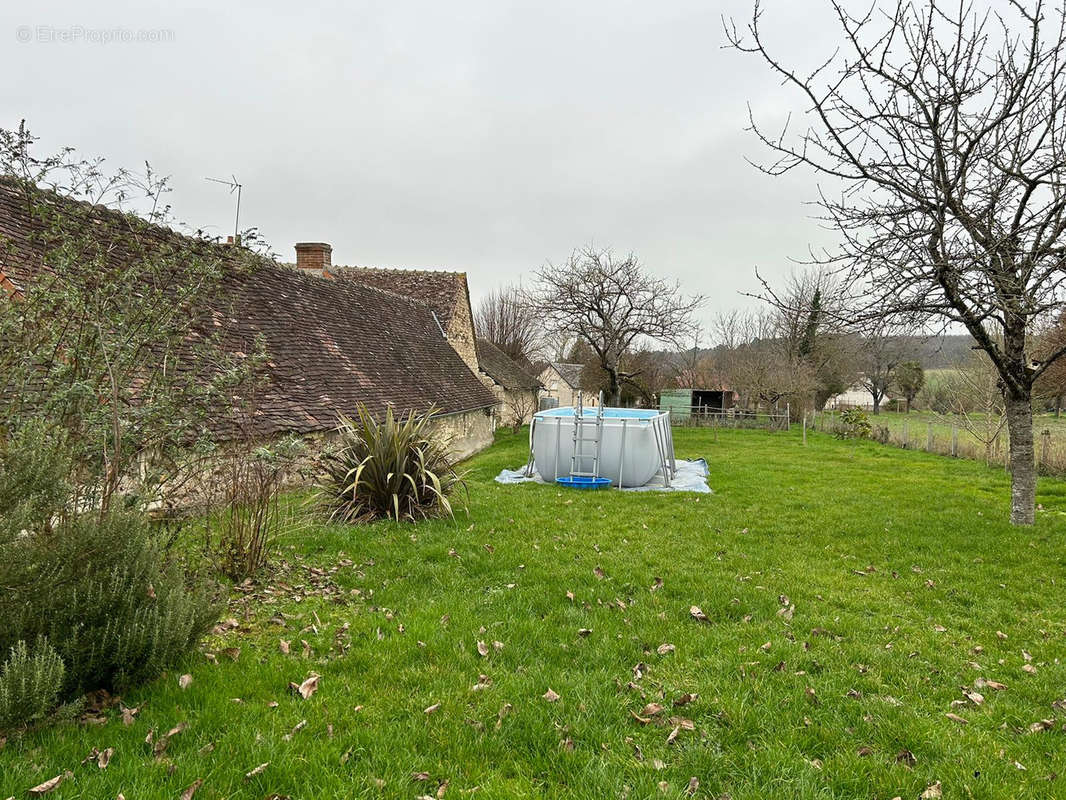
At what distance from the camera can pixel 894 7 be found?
5.83 metres

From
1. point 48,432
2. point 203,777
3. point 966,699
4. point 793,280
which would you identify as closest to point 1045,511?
→ point 966,699

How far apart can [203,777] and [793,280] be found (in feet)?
130

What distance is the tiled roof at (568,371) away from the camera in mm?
51375

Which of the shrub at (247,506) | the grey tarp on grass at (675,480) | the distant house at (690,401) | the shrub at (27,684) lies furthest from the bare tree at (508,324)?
the shrub at (27,684)

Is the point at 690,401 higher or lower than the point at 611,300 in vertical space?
lower

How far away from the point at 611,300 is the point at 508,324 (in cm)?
2308

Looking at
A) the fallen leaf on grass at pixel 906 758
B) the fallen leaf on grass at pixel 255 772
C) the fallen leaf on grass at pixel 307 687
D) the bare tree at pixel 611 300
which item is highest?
the bare tree at pixel 611 300

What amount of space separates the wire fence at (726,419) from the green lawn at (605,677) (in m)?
21.2

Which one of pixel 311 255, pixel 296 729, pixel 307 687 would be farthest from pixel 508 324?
pixel 296 729

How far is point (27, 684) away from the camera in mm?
2293

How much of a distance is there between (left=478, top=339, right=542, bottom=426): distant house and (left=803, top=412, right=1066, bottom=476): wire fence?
15.5 m

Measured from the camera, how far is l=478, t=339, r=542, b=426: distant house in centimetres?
2759

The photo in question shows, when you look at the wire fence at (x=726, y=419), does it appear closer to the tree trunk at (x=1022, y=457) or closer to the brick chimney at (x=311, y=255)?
the brick chimney at (x=311, y=255)

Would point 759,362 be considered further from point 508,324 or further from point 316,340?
point 316,340
